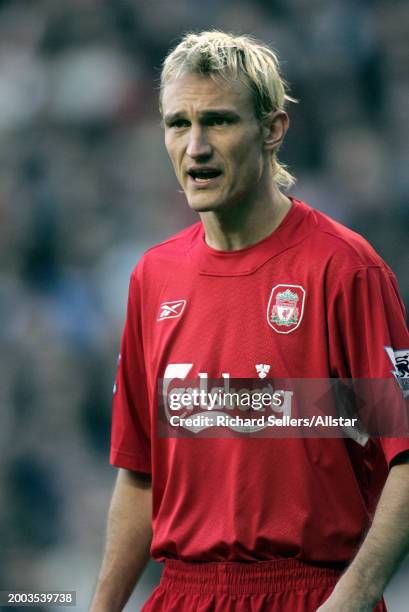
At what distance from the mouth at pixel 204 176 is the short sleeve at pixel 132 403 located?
15.3 inches

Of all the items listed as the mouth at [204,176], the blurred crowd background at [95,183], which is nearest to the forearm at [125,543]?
the mouth at [204,176]

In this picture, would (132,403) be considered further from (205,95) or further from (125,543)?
(205,95)

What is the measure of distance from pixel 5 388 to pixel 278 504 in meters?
3.71

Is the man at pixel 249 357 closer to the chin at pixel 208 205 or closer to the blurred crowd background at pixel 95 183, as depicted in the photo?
the chin at pixel 208 205

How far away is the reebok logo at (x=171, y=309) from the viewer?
108 inches

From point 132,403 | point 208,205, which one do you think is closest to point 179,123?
point 208,205

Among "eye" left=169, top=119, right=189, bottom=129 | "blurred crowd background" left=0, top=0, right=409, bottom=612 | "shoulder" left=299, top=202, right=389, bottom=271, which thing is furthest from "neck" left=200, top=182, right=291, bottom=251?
"blurred crowd background" left=0, top=0, right=409, bottom=612

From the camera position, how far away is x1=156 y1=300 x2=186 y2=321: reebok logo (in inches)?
108

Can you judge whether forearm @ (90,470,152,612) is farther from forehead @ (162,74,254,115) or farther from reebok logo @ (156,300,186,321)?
forehead @ (162,74,254,115)

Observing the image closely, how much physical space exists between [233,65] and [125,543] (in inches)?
49.2

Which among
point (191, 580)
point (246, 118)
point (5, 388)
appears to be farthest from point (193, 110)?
point (5, 388)

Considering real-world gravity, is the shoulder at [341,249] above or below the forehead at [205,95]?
below

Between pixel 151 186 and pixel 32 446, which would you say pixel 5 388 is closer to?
pixel 32 446

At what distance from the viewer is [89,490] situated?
18.1 feet
